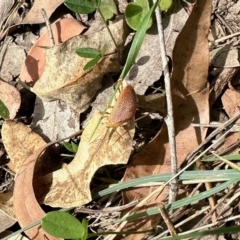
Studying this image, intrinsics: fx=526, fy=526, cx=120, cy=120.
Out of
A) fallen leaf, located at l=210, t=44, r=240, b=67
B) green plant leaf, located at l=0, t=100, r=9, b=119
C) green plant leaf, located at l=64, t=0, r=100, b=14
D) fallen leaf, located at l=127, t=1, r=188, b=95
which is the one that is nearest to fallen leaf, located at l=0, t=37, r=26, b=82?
green plant leaf, located at l=0, t=100, r=9, b=119

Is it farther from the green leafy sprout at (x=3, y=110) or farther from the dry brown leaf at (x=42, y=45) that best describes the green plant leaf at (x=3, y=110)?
the dry brown leaf at (x=42, y=45)

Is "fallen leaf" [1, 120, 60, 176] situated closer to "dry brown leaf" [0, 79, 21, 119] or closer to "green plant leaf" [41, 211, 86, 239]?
"dry brown leaf" [0, 79, 21, 119]

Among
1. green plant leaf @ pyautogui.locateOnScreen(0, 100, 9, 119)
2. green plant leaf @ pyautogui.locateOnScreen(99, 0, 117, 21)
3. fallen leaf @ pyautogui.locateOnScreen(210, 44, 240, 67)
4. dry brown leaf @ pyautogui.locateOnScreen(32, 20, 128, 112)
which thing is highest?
green plant leaf @ pyautogui.locateOnScreen(99, 0, 117, 21)

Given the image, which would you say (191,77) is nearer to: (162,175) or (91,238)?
(162,175)

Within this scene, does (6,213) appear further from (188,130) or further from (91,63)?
(188,130)

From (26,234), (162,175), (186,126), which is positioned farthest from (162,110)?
(26,234)

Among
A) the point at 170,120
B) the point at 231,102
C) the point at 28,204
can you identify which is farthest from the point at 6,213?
the point at 231,102
